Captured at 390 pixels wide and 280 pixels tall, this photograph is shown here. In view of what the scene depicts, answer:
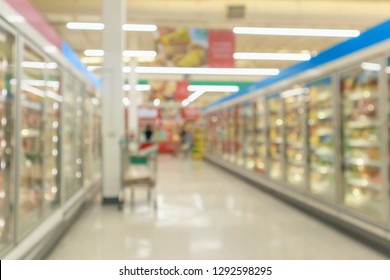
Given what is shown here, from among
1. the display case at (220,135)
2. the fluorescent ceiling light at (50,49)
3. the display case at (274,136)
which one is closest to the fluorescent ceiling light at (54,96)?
the fluorescent ceiling light at (50,49)

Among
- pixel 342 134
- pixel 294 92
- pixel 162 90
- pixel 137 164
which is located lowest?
pixel 137 164

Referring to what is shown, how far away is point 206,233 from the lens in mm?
4871

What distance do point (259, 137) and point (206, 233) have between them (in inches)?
207

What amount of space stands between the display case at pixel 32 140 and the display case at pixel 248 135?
20.8 ft

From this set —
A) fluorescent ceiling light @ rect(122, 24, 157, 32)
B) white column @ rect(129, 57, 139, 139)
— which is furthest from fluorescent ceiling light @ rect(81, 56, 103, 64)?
fluorescent ceiling light @ rect(122, 24, 157, 32)

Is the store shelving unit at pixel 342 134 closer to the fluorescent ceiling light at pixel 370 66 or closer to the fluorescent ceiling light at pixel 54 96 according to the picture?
the fluorescent ceiling light at pixel 370 66

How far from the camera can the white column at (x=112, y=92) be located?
22.6 ft

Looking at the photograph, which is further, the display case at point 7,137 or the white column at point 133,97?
the white column at point 133,97

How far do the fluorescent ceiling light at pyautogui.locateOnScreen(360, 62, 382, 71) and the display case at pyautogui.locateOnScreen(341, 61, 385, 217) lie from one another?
0.11 m

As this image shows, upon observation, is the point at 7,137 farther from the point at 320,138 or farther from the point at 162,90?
the point at 162,90

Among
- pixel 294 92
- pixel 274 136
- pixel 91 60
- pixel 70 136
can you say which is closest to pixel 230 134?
pixel 274 136

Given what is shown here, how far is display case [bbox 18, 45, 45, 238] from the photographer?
13.3 feet

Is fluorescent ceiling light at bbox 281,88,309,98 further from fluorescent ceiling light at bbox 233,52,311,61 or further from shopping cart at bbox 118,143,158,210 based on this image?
fluorescent ceiling light at bbox 233,52,311,61
